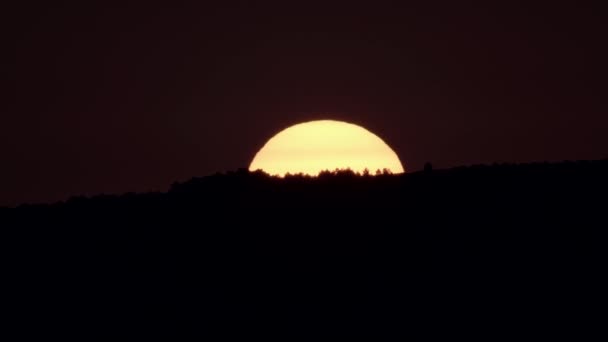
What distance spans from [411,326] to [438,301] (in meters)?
0.90

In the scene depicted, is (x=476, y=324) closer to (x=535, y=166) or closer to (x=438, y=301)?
(x=438, y=301)

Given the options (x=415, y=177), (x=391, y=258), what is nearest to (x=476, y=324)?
(x=391, y=258)

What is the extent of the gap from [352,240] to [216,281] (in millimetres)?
2631

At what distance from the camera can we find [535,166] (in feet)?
99.7

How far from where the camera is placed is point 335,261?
28.3m

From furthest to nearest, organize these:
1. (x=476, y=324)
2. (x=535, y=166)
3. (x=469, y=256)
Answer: (x=535, y=166) < (x=469, y=256) < (x=476, y=324)

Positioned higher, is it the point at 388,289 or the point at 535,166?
the point at 535,166

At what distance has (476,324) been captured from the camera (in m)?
25.9

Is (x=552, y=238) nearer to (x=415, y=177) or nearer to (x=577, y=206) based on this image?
(x=577, y=206)

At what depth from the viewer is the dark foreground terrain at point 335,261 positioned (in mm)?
26391

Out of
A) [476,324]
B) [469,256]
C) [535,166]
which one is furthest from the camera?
[535,166]

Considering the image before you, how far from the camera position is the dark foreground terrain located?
26391mm

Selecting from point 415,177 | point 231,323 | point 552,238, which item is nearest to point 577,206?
point 552,238

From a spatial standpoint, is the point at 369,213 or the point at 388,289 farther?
the point at 369,213
